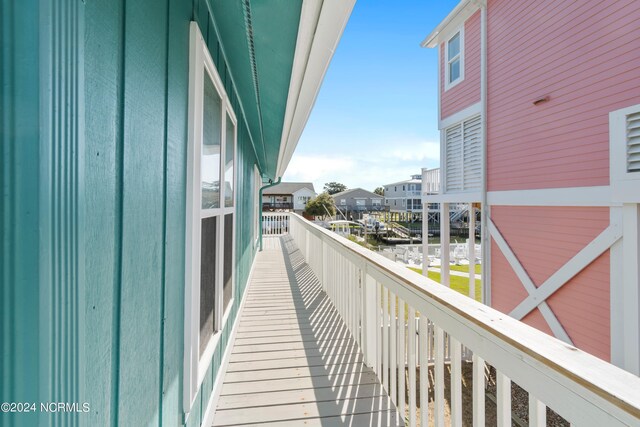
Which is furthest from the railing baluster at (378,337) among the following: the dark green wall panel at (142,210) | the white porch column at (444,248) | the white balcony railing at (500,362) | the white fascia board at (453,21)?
the white fascia board at (453,21)

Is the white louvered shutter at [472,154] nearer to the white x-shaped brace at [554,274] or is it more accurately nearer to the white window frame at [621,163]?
the white x-shaped brace at [554,274]

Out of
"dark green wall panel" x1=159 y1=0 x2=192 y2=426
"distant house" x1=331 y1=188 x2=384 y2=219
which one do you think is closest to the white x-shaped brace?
"dark green wall panel" x1=159 y1=0 x2=192 y2=426

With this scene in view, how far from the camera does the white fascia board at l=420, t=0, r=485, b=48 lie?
22.6 feet

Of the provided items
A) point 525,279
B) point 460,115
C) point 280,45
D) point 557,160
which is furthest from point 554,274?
point 280,45

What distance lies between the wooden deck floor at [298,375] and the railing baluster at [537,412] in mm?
1230

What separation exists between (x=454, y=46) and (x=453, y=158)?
9.81ft

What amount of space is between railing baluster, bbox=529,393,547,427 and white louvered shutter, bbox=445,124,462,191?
752 centimetres

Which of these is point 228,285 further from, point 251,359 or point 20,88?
point 20,88

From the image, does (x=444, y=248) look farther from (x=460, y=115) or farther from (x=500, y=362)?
(x=500, y=362)

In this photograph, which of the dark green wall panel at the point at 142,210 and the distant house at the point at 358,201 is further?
the distant house at the point at 358,201

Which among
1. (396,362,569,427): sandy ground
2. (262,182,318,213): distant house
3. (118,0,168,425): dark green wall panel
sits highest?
(262,182,318,213): distant house

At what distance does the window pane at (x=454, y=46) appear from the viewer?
7.81 metres

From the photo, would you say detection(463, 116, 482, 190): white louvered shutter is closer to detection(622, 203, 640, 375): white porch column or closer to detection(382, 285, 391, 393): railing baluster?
detection(622, 203, 640, 375): white porch column
